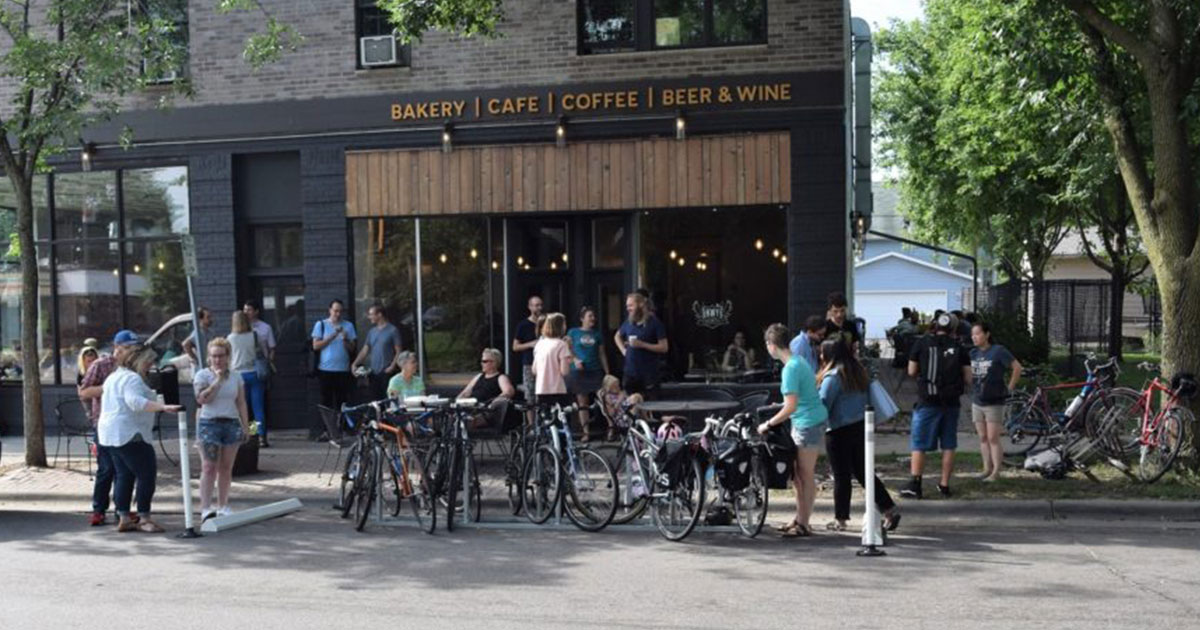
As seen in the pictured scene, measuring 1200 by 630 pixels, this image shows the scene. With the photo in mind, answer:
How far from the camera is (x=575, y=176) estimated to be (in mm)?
14688

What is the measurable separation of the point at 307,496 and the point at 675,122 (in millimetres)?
6465

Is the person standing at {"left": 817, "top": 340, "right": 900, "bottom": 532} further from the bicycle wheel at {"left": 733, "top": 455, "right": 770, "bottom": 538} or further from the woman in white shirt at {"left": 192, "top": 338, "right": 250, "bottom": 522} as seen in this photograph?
the woman in white shirt at {"left": 192, "top": 338, "right": 250, "bottom": 522}

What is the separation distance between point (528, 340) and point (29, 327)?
575cm

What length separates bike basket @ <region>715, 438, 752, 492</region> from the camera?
9.05 meters

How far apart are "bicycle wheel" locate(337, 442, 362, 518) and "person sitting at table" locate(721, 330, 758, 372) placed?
5.74 metres

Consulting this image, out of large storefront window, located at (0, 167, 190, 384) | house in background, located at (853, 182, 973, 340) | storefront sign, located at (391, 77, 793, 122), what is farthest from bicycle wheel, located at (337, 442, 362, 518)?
house in background, located at (853, 182, 973, 340)

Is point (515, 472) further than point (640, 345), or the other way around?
point (640, 345)

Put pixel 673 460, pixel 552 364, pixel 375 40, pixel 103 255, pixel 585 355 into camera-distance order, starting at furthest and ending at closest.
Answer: pixel 103 255 → pixel 375 40 → pixel 585 355 → pixel 552 364 → pixel 673 460

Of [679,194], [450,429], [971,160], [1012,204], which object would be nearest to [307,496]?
[450,429]

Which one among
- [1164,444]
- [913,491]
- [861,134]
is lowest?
[913,491]

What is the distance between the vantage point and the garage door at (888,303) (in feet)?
188

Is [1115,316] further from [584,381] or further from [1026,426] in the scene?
[584,381]

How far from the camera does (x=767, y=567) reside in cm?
824

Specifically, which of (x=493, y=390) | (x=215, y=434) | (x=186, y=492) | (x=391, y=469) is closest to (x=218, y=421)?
(x=215, y=434)
